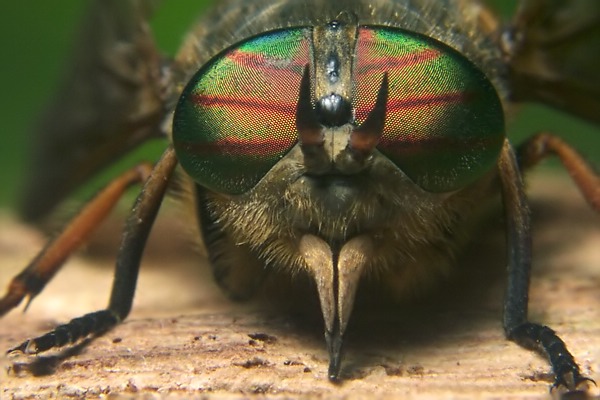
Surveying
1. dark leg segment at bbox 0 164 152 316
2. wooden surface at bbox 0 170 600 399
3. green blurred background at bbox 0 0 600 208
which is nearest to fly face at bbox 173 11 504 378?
wooden surface at bbox 0 170 600 399

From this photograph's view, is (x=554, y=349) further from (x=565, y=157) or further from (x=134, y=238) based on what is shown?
(x=134, y=238)

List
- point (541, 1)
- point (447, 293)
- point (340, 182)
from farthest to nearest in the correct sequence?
point (541, 1) < point (447, 293) < point (340, 182)

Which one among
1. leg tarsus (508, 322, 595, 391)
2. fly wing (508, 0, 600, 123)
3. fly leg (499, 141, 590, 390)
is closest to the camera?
leg tarsus (508, 322, 595, 391)

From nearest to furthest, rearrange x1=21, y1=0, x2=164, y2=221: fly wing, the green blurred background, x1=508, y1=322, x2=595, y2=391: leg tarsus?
x1=508, y1=322, x2=595, y2=391: leg tarsus
x1=21, y1=0, x2=164, y2=221: fly wing
the green blurred background

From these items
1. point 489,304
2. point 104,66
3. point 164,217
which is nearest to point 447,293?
point 489,304

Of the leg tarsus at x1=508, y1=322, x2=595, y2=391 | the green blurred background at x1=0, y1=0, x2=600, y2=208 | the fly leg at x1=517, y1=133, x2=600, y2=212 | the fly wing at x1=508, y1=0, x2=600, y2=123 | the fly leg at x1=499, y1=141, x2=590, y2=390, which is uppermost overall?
the green blurred background at x1=0, y1=0, x2=600, y2=208

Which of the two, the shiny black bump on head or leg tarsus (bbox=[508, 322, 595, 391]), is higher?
the shiny black bump on head

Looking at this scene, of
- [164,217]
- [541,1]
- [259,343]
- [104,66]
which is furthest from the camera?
[164,217]

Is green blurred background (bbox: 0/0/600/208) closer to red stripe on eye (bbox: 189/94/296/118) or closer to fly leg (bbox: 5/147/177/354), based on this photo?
fly leg (bbox: 5/147/177/354)

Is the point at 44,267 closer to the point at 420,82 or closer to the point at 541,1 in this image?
the point at 420,82
